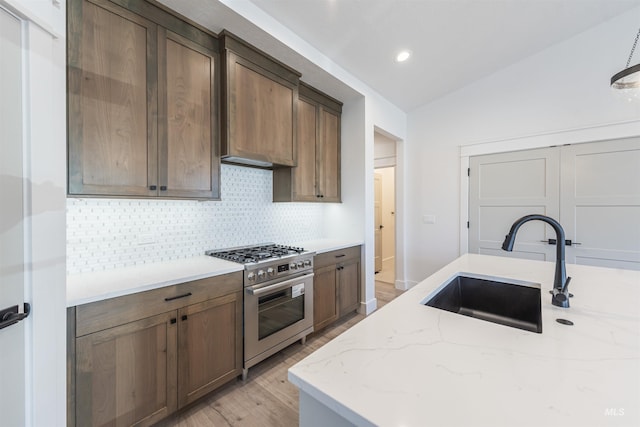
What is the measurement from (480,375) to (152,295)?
64.4 inches

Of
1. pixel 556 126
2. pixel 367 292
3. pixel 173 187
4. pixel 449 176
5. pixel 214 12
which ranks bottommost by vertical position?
pixel 367 292

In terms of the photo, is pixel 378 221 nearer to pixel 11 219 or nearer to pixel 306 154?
pixel 306 154

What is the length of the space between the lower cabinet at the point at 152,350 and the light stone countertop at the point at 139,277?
5 cm

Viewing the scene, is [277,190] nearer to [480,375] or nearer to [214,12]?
[214,12]

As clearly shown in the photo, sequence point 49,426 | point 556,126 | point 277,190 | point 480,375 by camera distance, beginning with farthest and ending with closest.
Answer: point 556,126 < point 277,190 < point 49,426 < point 480,375

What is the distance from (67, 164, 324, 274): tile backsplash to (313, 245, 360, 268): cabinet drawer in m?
0.57

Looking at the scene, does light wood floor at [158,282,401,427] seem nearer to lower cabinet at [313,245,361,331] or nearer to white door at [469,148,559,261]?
lower cabinet at [313,245,361,331]

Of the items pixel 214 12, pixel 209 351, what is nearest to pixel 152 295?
pixel 209 351

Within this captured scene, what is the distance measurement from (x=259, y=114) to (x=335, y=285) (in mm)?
1908

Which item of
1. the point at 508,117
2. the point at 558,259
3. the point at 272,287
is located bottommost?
the point at 272,287

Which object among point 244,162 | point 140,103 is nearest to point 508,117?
point 244,162

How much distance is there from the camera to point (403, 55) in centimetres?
279

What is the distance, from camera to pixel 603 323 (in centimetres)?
98

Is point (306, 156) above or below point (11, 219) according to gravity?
above
